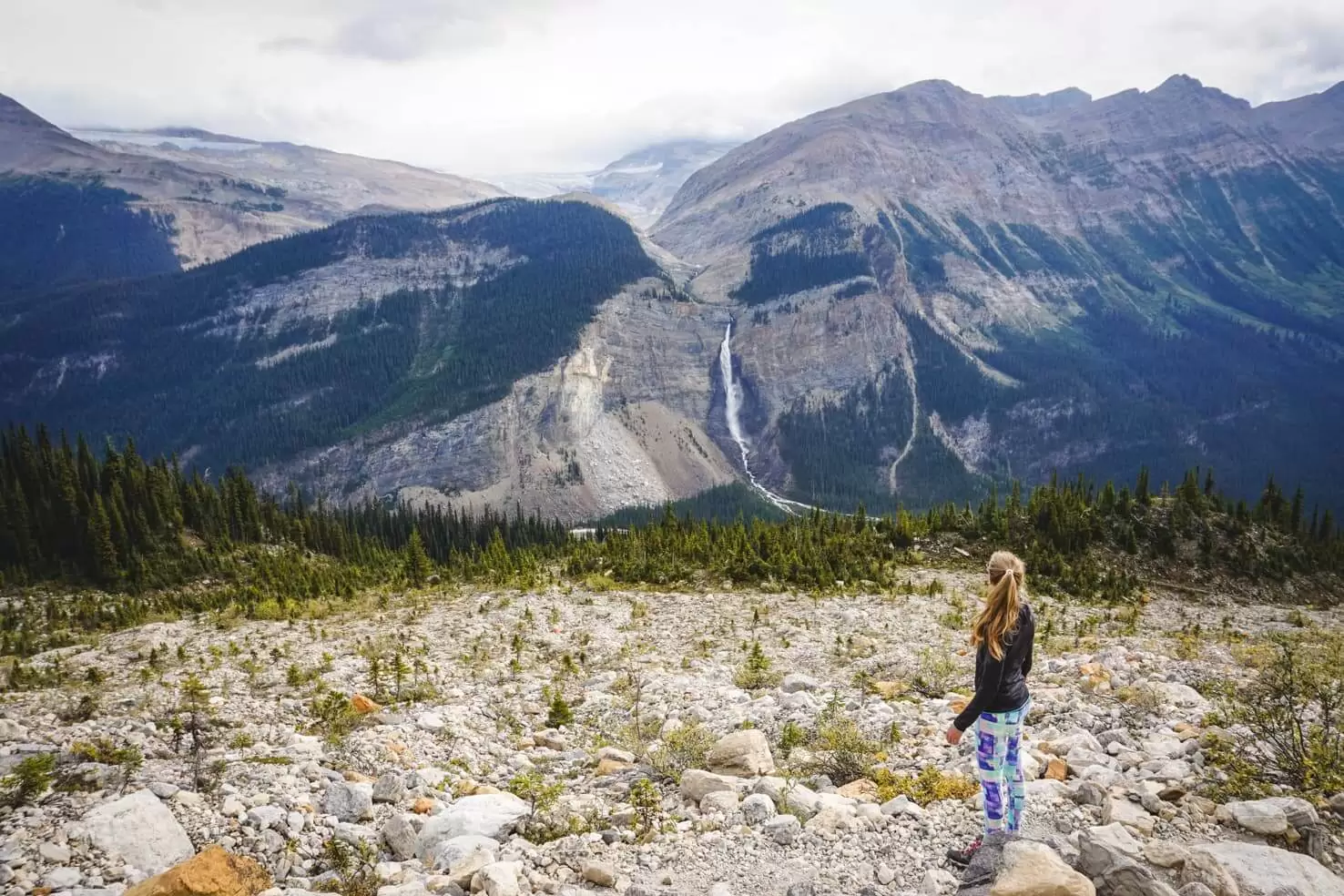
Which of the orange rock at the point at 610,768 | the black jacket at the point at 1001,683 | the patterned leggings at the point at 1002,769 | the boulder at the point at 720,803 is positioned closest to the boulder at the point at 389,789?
the orange rock at the point at 610,768

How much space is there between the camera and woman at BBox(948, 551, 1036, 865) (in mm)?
8617

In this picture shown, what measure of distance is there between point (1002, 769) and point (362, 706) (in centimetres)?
1206

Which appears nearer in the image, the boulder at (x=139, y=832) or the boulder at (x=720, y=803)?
the boulder at (x=139, y=832)

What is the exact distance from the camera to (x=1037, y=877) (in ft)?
22.7

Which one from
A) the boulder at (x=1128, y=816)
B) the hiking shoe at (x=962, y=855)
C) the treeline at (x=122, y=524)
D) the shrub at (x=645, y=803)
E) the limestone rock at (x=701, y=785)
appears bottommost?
the treeline at (x=122, y=524)

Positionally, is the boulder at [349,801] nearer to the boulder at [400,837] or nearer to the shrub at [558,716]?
the boulder at [400,837]

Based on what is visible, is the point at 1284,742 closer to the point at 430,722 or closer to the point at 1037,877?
the point at 1037,877

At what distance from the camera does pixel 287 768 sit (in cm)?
1065

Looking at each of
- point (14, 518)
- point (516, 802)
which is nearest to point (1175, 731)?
point (516, 802)

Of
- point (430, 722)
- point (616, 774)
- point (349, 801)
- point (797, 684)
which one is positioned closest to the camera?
point (349, 801)

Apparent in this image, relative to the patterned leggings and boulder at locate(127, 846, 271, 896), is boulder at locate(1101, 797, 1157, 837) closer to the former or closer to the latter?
the patterned leggings

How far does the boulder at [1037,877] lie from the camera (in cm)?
679

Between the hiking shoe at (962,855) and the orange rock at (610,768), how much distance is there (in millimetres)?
5222

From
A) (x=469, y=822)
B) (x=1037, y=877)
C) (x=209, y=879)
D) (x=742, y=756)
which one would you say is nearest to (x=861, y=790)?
(x=742, y=756)
